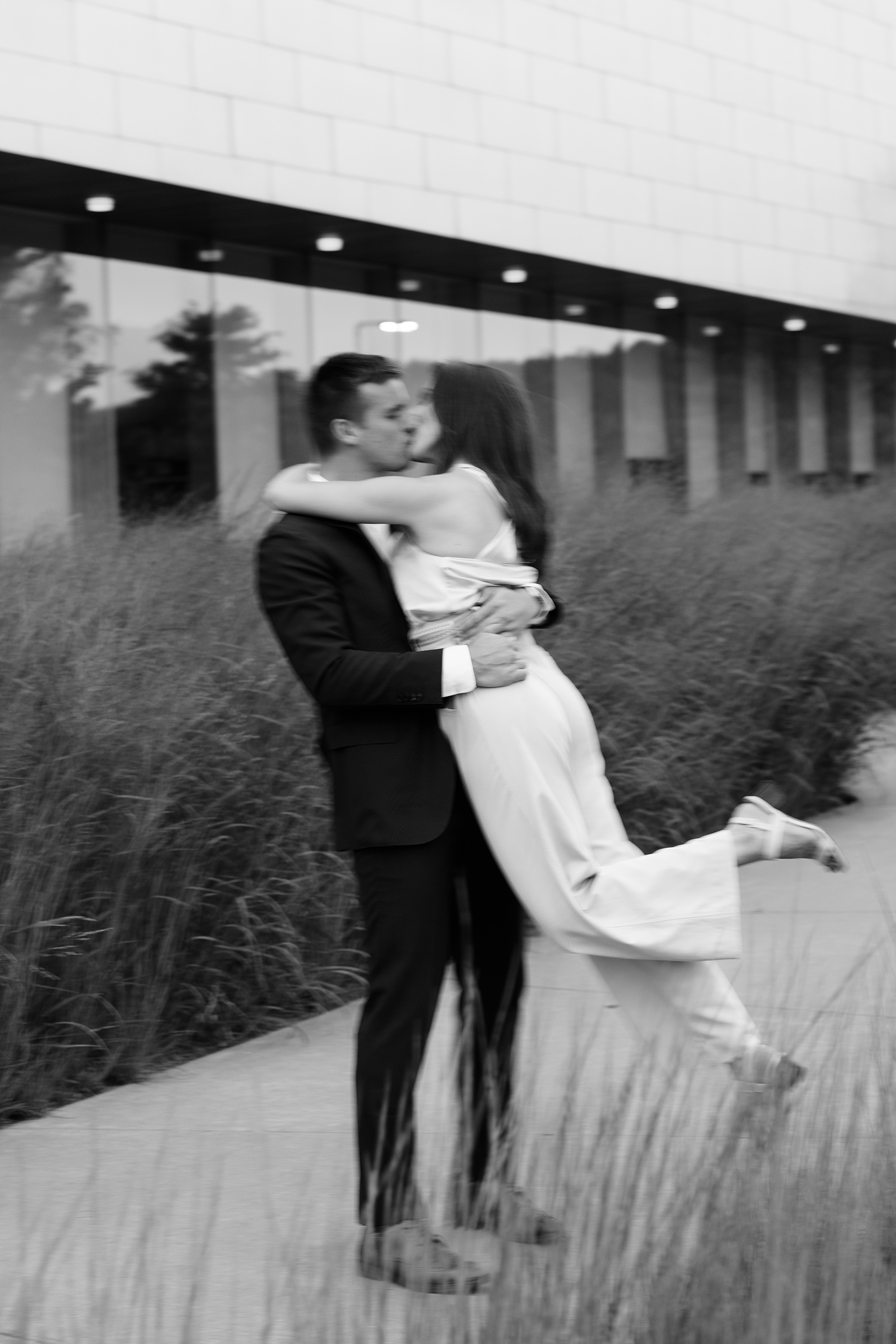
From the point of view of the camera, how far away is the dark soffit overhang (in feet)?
55.4

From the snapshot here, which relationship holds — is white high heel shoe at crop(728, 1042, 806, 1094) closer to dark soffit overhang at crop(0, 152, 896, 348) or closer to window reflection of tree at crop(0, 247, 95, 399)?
dark soffit overhang at crop(0, 152, 896, 348)

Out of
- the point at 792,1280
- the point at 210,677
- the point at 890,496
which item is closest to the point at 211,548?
the point at 210,677

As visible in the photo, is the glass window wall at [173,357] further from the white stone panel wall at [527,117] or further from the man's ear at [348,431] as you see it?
the man's ear at [348,431]

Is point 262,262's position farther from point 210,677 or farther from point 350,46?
point 210,677

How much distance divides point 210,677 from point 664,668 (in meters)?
2.78

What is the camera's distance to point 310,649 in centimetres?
320

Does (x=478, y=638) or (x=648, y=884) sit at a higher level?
(x=478, y=638)

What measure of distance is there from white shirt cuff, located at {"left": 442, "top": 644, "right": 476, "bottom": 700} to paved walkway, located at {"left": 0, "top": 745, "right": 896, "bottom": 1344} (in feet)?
1.95

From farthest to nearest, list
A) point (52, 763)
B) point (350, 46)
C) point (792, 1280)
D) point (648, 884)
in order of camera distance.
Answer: point (350, 46), point (52, 763), point (648, 884), point (792, 1280)

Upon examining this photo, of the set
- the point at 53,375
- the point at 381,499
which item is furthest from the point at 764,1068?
the point at 53,375

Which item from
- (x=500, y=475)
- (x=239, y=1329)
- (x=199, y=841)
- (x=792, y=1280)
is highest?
(x=500, y=475)

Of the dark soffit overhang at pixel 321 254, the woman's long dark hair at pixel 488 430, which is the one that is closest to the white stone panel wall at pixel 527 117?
the dark soffit overhang at pixel 321 254

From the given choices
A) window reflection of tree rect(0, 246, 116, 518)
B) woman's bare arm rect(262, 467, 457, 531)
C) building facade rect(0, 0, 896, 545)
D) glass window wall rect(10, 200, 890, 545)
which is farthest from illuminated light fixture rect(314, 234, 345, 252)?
woman's bare arm rect(262, 467, 457, 531)

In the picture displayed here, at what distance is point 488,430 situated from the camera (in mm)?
3348
